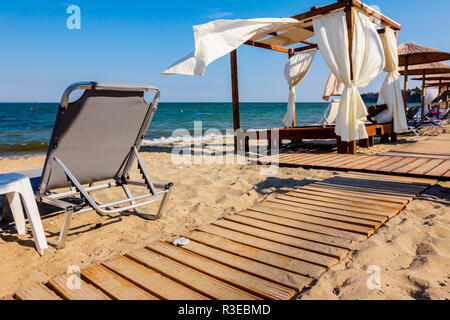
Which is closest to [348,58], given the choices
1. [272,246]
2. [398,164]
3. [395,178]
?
[398,164]

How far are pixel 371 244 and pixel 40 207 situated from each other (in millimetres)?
3063

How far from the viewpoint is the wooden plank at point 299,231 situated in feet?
6.43

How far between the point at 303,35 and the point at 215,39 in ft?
11.4

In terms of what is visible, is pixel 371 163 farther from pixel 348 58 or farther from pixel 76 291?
pixel 76 291

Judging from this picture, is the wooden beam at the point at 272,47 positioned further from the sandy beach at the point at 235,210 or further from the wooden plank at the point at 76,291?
the wooden plank at the point at 76,291

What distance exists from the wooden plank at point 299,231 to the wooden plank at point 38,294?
1438 mm

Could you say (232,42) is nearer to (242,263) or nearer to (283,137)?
(283,137)

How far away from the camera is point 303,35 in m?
7.11

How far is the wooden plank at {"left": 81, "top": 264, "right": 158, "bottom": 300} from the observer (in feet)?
4.75

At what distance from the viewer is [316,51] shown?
7918mm

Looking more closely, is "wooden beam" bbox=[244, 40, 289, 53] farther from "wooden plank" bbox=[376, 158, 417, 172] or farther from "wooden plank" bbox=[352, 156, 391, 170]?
"wooden plank" bbox=[376, 158, 417, 172]

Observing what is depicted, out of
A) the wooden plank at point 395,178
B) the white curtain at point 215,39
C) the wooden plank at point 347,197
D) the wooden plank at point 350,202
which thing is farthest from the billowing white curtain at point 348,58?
the wooden plank at point 350,202

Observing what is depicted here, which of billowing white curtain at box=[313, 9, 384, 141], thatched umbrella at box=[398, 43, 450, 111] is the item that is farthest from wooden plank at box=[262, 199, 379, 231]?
thatched umbrella at box=[398, 43, 450, 111]

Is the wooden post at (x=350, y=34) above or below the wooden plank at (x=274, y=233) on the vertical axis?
above
